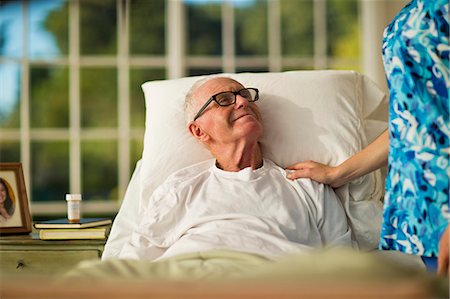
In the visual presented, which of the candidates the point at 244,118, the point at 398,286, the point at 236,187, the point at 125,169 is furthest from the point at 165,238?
the point at 125,169

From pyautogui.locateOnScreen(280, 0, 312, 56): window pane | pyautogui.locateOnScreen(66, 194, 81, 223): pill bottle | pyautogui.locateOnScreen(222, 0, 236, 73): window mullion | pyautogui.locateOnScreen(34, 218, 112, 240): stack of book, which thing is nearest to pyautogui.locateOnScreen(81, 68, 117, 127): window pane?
pyautogui.locateOnScreen(222, 0, 236, 73): window mullion

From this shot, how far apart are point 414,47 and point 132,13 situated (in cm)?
340

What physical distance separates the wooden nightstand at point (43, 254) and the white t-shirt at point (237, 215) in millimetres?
273

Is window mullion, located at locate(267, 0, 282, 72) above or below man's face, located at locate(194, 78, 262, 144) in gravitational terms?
above

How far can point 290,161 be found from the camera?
262 centimetres

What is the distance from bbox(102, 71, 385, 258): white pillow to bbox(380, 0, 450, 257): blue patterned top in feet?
A: 1.67

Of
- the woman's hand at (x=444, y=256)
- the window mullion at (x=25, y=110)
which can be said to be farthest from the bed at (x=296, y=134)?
the window mullion at (x=25, y=110)

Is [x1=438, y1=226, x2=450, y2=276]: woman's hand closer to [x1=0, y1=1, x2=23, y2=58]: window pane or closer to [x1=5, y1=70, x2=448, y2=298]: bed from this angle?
[x1=5, y1=70, x2=448, y2=298]: bed

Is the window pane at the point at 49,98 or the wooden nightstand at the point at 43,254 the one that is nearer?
the wooden nightstand at the point at 43,254

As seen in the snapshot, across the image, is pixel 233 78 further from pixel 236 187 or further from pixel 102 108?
pixel 102 108

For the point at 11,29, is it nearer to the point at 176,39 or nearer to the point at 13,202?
the point at 176,39

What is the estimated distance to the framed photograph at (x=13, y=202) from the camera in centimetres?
282

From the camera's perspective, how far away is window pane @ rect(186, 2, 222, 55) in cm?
506

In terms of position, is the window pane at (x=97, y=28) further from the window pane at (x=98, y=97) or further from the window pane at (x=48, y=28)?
the window pane at (x=98, y=97)
